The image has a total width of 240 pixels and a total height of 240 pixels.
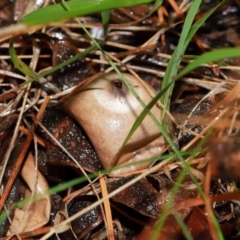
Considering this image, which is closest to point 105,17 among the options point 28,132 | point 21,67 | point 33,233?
point 21,67

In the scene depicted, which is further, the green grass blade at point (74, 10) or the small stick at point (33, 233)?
the small stick at point (33, 233)

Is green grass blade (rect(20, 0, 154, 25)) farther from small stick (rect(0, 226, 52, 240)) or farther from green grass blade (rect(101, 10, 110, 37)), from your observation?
small stick (rect(0, 226, 52, 240))

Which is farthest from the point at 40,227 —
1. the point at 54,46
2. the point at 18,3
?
the point at 18,3

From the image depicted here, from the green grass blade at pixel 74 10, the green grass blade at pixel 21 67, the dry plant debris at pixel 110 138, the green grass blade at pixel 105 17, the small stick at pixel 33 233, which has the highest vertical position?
the green grass blade at pixel 74 10

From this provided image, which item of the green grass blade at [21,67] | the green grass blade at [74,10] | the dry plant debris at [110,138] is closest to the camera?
the green grass blade at [74,10]

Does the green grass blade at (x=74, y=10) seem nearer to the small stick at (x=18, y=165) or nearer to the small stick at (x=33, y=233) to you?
the small stick at (x=18, y=165)

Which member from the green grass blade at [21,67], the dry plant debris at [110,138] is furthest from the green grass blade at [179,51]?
the green grass blade at [21,67]

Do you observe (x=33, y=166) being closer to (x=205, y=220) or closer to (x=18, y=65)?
(x=18, y=65)

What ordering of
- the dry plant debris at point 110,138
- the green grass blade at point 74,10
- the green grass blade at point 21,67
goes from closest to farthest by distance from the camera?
1. the green grass blade at point 74,10
2. the dry plant debris at point 110,138
3. the green grass blade at point 21,67

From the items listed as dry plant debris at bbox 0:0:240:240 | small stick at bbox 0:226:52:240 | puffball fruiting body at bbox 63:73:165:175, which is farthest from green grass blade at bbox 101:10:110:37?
small stick at bbox 0:226:52:240
